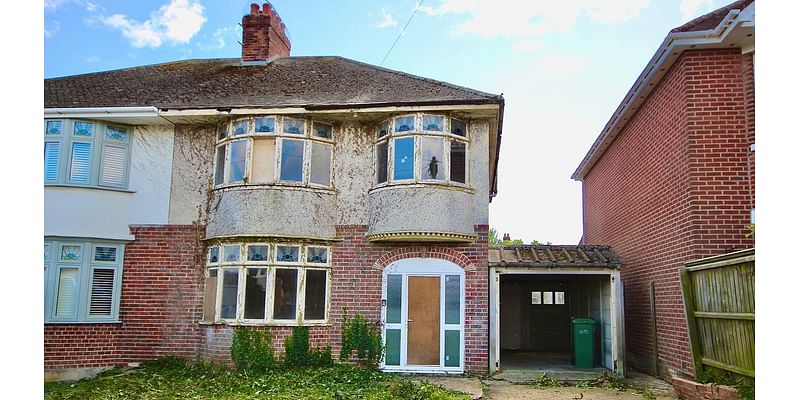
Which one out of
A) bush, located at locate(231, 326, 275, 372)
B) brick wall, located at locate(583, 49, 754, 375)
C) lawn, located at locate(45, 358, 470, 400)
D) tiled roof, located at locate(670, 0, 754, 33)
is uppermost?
tiled roof, located at locate(670, 0, 754, 33)

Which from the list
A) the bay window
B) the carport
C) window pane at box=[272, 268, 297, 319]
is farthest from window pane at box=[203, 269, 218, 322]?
the carport

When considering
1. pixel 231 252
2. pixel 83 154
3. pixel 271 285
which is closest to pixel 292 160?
pixel 231 252

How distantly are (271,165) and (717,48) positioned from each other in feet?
26.6

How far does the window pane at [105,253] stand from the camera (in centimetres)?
1232

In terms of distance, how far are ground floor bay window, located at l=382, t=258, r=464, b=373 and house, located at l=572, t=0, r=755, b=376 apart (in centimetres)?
371

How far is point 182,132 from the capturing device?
13.1 metres

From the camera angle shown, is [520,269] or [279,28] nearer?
[520,269]

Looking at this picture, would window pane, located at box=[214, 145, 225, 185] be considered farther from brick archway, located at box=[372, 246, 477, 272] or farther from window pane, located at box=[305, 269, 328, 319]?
brick archway, located at box=[372, 246, 477, 272]

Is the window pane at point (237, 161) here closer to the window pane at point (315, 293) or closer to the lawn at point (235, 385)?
the window pane at point (315, 293)

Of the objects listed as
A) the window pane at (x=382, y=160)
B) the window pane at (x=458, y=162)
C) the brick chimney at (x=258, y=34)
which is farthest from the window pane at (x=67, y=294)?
the window pane at (x=458, y=162)

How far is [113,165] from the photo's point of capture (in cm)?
1268

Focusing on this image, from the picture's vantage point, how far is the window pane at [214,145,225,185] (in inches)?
499

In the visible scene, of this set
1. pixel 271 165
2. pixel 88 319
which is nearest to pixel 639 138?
pixel 271 165
